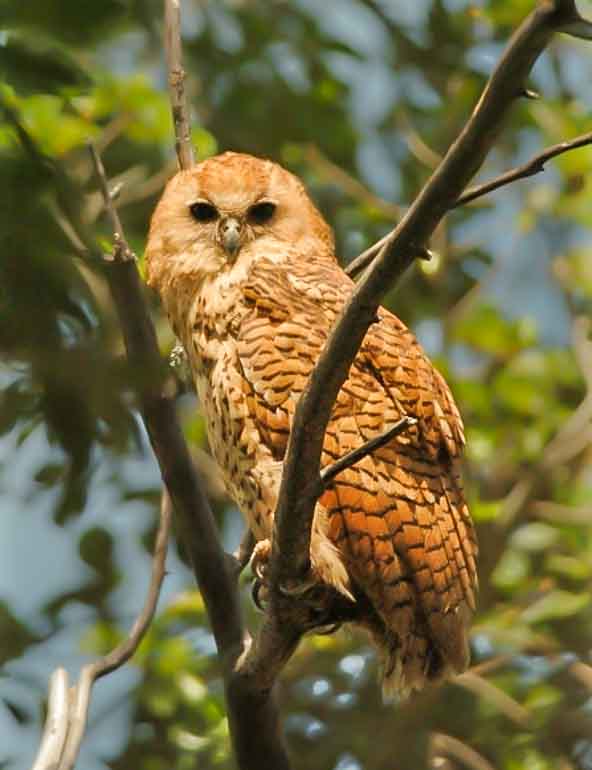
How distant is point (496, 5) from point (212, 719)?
91.4 inches

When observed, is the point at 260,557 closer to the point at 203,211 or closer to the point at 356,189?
the point at 203,211

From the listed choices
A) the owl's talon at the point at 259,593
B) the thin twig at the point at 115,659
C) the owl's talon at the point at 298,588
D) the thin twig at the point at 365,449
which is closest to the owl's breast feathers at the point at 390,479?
the owl's talon at the point at 259,593

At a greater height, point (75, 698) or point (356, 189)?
point (356, 189)

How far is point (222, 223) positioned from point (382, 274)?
6.32 ft

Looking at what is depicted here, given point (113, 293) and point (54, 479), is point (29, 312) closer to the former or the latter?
point (54, 479)

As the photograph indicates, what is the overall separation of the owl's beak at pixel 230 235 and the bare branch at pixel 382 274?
4.50 ft

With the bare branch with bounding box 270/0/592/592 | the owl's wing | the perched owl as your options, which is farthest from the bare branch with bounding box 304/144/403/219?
the bare branch with bounding box 270/0/592/592

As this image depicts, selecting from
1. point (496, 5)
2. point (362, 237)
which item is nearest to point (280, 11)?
point (496, 5)

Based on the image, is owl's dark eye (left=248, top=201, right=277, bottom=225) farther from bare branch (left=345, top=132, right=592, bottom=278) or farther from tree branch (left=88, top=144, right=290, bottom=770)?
bare branch (left=345, top=132, right=592, bottom=278)

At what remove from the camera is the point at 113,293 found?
5.78 ft

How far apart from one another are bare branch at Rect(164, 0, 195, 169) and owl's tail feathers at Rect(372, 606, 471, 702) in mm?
1225

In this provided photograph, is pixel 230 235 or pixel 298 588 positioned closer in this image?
pixel 298 588

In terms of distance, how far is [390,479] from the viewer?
3104mm

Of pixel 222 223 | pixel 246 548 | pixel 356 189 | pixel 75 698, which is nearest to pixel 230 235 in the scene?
pixel 222 223
